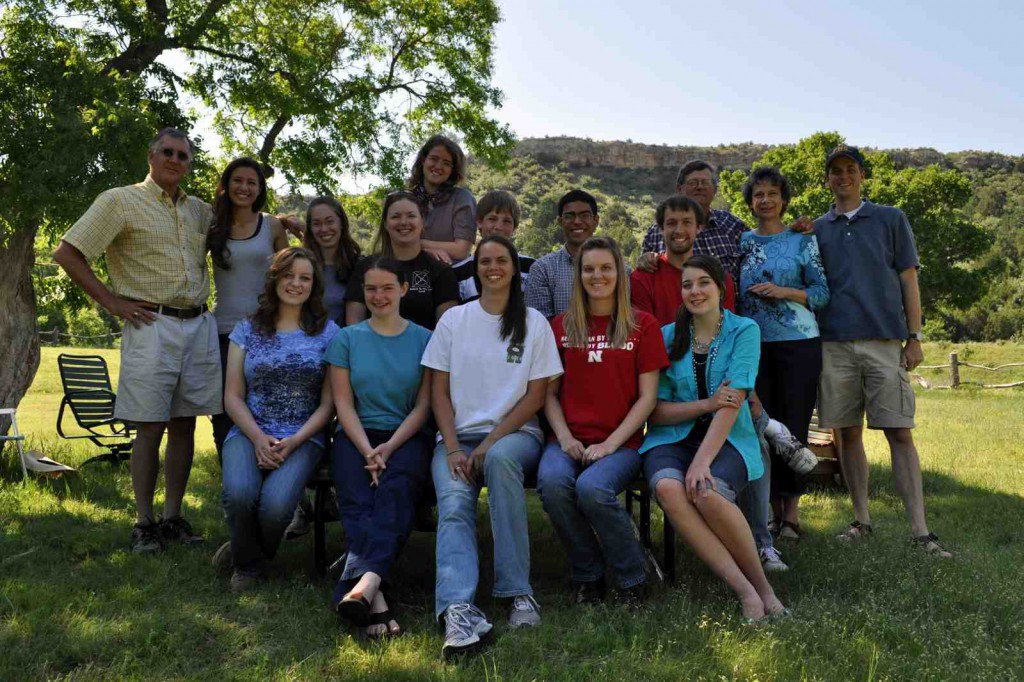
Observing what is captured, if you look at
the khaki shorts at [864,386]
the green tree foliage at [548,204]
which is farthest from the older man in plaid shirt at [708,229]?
the green tree foliage at [548,204]

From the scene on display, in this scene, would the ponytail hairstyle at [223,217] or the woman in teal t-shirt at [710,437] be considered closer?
the woman in teal t-shirt at [710,437]

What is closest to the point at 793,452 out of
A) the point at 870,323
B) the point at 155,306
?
the point at 870,323

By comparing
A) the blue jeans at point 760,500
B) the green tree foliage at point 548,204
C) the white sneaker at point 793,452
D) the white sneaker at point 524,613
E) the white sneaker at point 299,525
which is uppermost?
the green tree foliage at point 548,204

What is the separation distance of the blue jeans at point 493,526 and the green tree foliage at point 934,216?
29034mm

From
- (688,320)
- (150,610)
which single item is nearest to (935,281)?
(688,320)

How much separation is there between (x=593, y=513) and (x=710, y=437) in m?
0.70

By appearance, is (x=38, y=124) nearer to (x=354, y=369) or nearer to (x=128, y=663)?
(x=354, y=369)

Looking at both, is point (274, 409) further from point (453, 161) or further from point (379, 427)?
point (453, 161)

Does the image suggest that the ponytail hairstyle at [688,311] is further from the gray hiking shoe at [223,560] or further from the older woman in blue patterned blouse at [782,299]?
the gray hiking shoe at [223,560]

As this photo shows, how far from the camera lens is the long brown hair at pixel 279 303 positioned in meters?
4.43

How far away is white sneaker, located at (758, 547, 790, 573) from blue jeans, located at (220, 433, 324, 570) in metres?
2.57

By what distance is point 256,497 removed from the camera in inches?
158

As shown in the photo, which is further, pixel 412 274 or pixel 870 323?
pixel 870 323

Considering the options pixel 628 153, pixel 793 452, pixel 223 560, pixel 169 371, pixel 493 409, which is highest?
pixel 628 153
